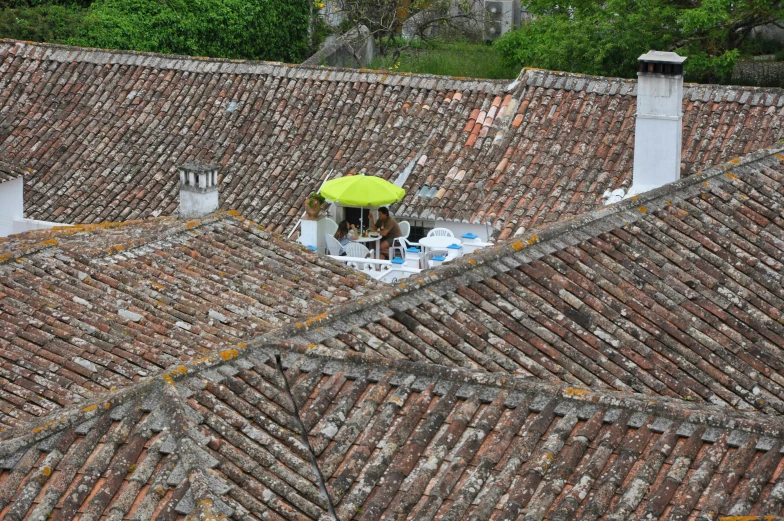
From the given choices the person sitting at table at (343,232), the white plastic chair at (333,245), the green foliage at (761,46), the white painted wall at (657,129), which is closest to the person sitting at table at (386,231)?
the person sitting at table at (343,232)

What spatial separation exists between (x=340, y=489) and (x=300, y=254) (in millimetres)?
8280

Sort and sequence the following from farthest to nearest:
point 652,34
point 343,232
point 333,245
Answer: point 652,34, point 343,232, point 333,245

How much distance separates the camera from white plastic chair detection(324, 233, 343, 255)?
67.2ft

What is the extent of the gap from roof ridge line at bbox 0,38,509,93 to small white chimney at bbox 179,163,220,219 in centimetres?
731

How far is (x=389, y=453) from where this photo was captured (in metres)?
8.22

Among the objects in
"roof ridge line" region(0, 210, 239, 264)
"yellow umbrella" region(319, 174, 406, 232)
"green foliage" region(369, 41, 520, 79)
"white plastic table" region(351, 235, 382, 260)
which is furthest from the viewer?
"green foliage" region(369, 41, 520, 79)

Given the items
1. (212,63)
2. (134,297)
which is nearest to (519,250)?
(134,297)

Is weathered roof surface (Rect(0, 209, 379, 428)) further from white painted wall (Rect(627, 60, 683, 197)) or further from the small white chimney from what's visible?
white painted wall (Rect(627, 60, 683, 197))

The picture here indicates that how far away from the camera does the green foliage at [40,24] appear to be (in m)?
31.2

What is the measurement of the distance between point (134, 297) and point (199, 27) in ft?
63.7

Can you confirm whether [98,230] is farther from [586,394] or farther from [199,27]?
[199,27]

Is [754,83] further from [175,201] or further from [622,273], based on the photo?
[622,273]

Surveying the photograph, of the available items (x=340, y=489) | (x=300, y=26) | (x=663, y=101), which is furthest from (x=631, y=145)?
(x=300, y=26)

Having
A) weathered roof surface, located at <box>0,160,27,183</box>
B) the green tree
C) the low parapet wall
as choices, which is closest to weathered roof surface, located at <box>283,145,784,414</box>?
weathered roof surface, located at <box>0,160,27,183</box>
